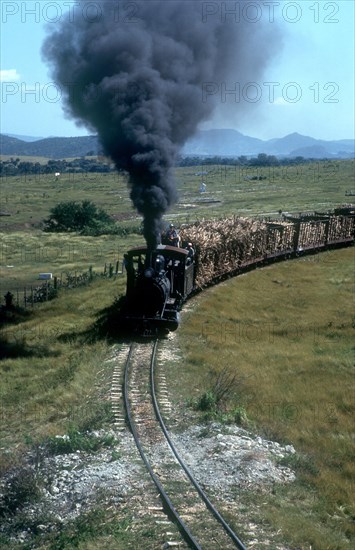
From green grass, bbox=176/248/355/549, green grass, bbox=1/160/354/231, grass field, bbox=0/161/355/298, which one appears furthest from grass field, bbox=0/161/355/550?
green grass, bbox=1/160/354/231

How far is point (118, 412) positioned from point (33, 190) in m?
109

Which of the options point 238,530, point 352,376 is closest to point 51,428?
point 238,530

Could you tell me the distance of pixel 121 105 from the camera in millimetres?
20016

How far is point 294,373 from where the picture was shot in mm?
19297

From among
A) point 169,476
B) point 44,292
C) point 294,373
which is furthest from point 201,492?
point 44,292

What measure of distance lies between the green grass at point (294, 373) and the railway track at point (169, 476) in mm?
887

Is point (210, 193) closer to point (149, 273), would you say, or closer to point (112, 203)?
point (112, 203)

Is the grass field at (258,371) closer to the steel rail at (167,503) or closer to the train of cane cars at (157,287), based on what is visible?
the steel rail at (167,503)

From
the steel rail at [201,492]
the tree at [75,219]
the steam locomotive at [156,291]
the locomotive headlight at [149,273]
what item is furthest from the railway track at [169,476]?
the tree at [75,219]

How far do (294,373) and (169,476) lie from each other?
357 inches

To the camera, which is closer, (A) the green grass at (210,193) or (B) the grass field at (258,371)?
(B) the grass field at (258,371)

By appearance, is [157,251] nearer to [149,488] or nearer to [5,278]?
[149,488]

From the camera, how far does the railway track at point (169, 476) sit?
912 centimetres

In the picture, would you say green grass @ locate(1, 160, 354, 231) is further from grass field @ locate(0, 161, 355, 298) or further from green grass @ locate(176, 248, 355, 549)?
green grass @ locate(176, 248, 355, 549)
